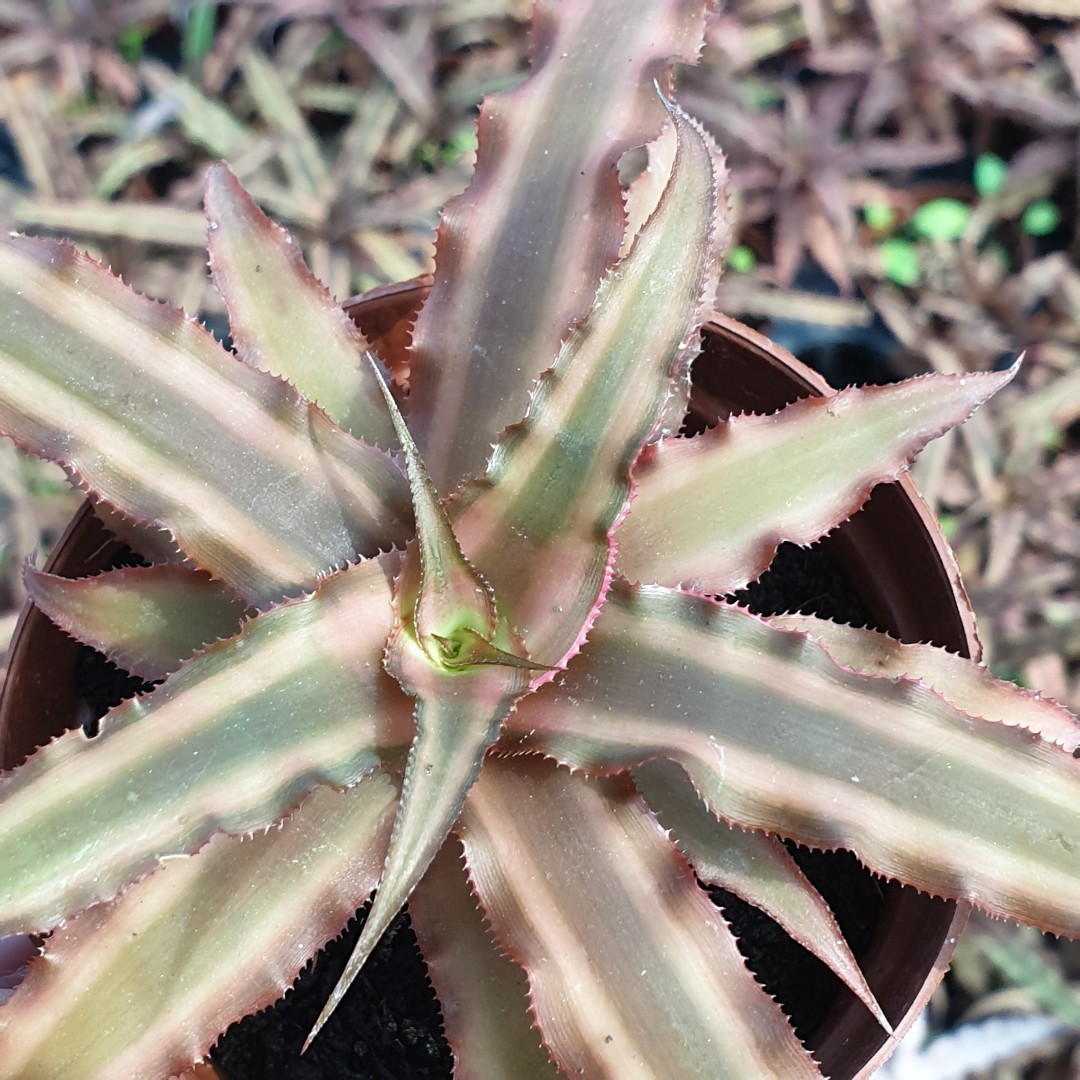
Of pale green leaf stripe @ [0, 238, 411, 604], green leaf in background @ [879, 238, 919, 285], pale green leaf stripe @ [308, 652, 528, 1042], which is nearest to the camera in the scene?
pale green leaf stripe @ [308, 652, 528, 1042]

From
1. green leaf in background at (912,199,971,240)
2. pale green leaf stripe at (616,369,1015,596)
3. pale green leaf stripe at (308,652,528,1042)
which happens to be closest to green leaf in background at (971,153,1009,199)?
green leaf in background at (912,199,971,240)

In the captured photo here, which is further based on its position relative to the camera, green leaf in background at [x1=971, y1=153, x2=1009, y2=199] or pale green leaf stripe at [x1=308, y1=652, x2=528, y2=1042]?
green leaf in background at [x1=971, y1=153, x2=1009, y2=199]

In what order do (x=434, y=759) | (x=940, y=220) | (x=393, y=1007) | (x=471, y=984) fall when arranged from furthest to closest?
1. (x=940, y=220)
2. (x=393, y=1007)
3. (x=471, y=984)
4. (x=434, y=759)

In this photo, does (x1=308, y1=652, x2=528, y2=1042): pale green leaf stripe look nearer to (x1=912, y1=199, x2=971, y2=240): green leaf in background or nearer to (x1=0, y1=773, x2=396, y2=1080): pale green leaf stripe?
(x1=0, y1=773, x2=396, y2=1080): pale green leaf stripe

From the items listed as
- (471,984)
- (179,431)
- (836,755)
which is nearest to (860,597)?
(836,755)

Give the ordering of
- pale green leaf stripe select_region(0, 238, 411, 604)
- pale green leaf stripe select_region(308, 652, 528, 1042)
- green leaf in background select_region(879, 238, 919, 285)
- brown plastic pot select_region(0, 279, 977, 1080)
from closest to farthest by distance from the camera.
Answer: pale green leaf stripe select_region(308, 652, 528, 1042) → pale green leaf stripe select_region(0, 238, 411, 604) → brown plastic pot select_region(0, 279, 977, 1080) → green leaf in background select_region(879, 238, 919, 285)

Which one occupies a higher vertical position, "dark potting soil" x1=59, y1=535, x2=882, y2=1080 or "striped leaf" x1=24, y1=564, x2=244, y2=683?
"striped leaf" x1=24, y1=564, x2=244, y2=683

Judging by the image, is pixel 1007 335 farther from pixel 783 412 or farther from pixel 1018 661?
pixel 783 412

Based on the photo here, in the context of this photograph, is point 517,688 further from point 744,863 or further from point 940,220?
point 940,220
